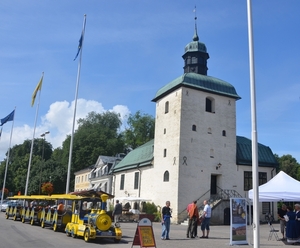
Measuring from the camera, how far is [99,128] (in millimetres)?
71438

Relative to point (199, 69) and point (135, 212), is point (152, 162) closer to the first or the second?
point (135, 212)

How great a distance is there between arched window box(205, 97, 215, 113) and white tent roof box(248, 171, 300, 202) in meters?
17.7

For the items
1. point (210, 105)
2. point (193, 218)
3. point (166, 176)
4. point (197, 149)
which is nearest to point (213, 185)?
point (197, 149)

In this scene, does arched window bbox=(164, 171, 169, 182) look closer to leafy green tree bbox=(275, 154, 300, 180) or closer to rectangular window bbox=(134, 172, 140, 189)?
rectangular window bbox=(134, 172, 140, 189)

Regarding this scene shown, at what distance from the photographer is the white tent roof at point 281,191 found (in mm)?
15945

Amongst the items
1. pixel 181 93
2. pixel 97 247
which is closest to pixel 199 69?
pixel 181 93

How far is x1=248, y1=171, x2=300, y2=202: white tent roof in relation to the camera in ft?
52.3

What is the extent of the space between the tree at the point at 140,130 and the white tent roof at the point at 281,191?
153 feet

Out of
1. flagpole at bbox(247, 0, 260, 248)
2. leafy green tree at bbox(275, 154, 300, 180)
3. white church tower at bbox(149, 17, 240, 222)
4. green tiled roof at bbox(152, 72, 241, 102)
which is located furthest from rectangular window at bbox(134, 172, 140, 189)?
leafy green tree at bbox(275, 154, 300, 180)

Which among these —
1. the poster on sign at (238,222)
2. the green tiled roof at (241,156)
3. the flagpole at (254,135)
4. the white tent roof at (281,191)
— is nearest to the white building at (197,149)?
the green tiled roof at (241,156)

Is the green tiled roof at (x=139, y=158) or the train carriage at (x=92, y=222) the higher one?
the green tiled roof at (x=139, y=158)

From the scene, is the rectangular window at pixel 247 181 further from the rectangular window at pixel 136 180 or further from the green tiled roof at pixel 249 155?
the rectangular window at pixel 136 180

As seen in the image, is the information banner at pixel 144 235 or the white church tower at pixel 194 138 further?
the white church tower at pixel 194 138

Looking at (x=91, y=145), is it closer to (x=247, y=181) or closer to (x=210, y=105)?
(x=210, y=105)
